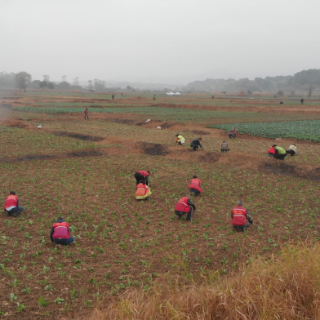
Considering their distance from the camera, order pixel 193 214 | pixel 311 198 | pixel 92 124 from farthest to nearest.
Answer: pixel 92 124 → pixel 311 198 → pixel 193 214

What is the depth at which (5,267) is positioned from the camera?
32.6ft

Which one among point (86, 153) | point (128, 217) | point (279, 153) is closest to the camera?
point (128, 217)

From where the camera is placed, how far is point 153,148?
2988 centimetres

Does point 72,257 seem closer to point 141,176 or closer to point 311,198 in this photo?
point 141,176

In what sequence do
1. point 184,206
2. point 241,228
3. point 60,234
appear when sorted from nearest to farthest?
point 60,234 → point 241,228 → point 184,206

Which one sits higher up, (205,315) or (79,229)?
(205,315)

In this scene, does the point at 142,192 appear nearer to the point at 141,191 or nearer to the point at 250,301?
the point at 141,191

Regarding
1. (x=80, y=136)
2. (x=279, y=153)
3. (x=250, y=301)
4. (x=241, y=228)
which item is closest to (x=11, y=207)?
(x=241, y=228)

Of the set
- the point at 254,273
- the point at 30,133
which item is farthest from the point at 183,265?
the point at 30,133

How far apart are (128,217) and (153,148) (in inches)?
618

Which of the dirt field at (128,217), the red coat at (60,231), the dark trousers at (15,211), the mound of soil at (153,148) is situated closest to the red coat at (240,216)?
the dirt field at (128,217)

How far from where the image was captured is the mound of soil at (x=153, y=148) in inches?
1136

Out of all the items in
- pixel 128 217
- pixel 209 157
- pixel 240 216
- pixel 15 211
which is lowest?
pixel 128 217

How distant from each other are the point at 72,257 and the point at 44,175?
1202 cm
